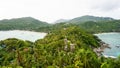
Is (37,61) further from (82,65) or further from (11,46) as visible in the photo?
(11,46)

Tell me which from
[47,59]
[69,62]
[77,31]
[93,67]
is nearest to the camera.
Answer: [93,67]

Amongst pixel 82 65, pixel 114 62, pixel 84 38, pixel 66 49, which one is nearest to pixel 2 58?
pixel 66 49

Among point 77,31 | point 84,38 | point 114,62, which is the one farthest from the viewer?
point 77,31

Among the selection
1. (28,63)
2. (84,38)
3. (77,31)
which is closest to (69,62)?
(28,63)

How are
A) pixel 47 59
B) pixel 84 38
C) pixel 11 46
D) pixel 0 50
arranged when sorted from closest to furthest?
pixel 47 59 → pixel 0 50 → pixel 11 46 → pixel 84 38

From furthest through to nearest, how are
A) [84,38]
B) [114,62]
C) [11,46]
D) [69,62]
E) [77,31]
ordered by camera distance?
[77,31], [84,38], [11,46], [69,62], [114,62]

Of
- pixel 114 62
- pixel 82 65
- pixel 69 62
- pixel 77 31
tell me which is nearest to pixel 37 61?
pixel 69 62

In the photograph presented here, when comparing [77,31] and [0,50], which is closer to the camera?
[0,50]

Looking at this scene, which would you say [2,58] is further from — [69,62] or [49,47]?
[69,62]

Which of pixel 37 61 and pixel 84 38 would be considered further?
pixel 84 38
